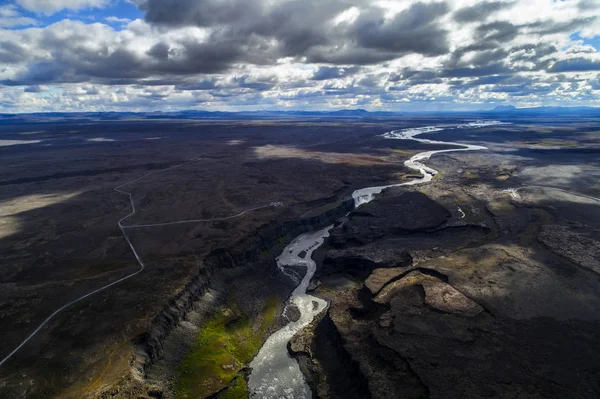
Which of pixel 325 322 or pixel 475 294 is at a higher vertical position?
pixel 475 294

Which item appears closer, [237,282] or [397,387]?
[397,387]

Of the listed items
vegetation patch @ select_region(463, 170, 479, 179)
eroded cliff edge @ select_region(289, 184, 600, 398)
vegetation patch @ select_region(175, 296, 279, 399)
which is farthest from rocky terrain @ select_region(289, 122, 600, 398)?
vegetation patch @ select_region(463, 170, 479, 179)

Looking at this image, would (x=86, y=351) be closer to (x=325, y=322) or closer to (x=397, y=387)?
(x=325, y=322)

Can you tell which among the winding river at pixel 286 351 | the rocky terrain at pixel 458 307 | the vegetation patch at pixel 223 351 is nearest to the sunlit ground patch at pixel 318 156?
the rocky terrain at pixel 458 307

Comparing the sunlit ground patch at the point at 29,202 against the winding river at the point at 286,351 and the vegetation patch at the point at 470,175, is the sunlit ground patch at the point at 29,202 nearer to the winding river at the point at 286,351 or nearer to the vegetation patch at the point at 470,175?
the winding river at the point at 286,351

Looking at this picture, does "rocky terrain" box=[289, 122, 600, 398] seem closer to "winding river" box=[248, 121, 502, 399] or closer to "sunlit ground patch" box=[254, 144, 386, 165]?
"winding river" box=[248, 121, 502, 399]

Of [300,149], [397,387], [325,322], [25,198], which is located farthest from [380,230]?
[300,149]

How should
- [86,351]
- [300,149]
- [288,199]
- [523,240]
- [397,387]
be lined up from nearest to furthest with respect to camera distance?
1. [397,387]
2. [86,351]
3. [523,240]
4. [288,199]
5. [300,149]

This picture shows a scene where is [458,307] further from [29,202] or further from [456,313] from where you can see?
[29,202]

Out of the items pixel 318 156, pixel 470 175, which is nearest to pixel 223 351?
pixel 470 175
